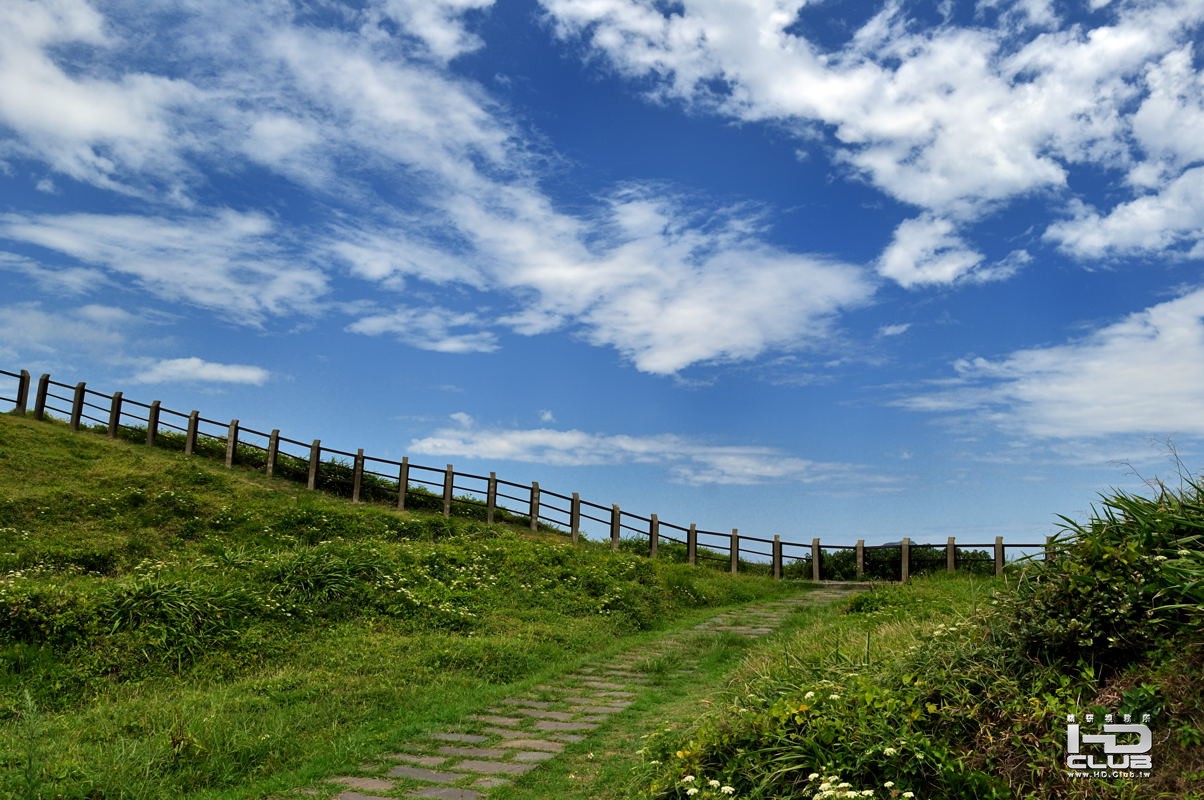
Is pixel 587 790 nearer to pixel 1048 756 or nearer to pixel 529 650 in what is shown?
pixel 1048 756

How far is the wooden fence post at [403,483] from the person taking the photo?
1001 inches

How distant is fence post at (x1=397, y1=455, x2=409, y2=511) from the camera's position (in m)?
25.4

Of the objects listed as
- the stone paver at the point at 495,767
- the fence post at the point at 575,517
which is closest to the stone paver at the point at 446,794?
the stone paver at the point at 495,767

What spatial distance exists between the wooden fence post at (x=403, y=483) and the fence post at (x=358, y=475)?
3.87 ft

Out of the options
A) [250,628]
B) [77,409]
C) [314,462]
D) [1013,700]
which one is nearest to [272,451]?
[314,462]

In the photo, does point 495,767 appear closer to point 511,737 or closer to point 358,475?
point 511,737

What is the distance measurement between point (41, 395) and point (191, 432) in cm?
644

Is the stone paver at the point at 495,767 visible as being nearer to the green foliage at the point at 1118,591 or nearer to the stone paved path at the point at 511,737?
the stone paved path at the point at 511,737

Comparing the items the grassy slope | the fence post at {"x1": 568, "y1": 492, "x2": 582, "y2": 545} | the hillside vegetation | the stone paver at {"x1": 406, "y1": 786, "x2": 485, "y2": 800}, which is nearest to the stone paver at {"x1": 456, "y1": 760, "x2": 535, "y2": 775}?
the stone paver at {"x1": 406, "y1": 786, "x2": 485, "y2": 800}

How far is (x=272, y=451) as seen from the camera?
25953 mm

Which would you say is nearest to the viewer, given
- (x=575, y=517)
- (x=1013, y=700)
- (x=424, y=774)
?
(x=1013, y=700)

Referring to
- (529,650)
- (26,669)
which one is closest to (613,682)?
(529,650)

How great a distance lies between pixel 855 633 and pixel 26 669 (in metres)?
9.43

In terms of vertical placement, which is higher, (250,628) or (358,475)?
(358,475)
